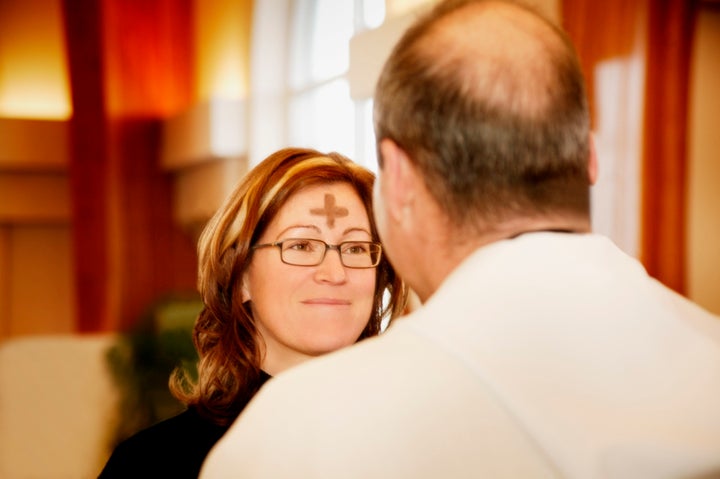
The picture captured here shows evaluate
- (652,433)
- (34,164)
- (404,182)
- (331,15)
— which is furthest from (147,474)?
(34,164)

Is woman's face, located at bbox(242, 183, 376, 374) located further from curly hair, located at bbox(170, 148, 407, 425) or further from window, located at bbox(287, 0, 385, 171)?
window, located at bbox(287, 0, 385, 171)

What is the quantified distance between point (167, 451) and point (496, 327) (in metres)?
1.25

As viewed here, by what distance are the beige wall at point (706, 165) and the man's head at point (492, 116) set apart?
230 centimetres

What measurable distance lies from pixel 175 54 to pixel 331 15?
7.23 ft

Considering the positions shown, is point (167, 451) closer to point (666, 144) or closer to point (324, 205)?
point (324, 205)

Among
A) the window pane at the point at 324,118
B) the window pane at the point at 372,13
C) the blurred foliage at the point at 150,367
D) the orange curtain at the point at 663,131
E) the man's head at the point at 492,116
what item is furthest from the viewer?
the window pane at the point at 324,118

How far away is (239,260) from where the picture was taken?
2.18m

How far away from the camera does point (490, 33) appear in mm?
1088

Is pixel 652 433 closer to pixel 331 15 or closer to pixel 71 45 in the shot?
pixel 331 15

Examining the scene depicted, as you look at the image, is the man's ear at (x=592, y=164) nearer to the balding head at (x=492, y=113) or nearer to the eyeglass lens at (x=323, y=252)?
the balding head at (x=492, y=113)

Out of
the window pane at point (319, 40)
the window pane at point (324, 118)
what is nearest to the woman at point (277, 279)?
the window pane at point (324, 118)

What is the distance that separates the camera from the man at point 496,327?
3.19 feet

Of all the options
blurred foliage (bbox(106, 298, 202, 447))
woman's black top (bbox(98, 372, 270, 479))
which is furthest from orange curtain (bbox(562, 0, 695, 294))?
blurred foliage (bbox(106, 298, 202, 447))

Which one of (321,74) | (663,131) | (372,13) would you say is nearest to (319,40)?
(321,74)
